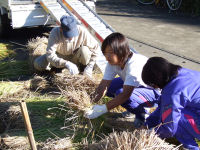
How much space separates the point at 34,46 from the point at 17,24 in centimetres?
77

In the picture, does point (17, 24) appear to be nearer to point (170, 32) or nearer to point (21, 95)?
point (21, 95)

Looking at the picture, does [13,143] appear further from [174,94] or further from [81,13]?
[81,13]

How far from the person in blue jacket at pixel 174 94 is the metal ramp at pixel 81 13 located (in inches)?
97.3

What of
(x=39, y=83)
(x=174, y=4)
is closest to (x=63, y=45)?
(x=39, y=83)

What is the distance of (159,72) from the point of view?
2203 millimetres

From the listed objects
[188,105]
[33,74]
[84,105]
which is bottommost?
[33,74]

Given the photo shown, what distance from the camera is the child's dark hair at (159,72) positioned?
2.20 metres

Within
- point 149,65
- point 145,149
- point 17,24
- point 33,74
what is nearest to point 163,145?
point 145,149

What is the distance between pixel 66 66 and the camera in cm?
379

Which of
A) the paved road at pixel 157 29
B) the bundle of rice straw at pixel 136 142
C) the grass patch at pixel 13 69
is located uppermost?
the bundle of rice straw at pixel 136 142

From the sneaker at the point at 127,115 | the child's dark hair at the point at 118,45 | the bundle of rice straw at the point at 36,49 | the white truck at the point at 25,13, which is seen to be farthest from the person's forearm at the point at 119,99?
the white truck at the point at 25,13

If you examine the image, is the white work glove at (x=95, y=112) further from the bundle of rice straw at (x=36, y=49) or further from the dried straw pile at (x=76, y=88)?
the bundle of rice straw at (x=36, y=49)

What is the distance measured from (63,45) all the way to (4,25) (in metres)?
2.53

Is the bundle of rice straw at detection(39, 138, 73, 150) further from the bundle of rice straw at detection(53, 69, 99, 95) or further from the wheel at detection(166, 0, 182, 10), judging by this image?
the wheel at detection(166, 0, 182, 10)
